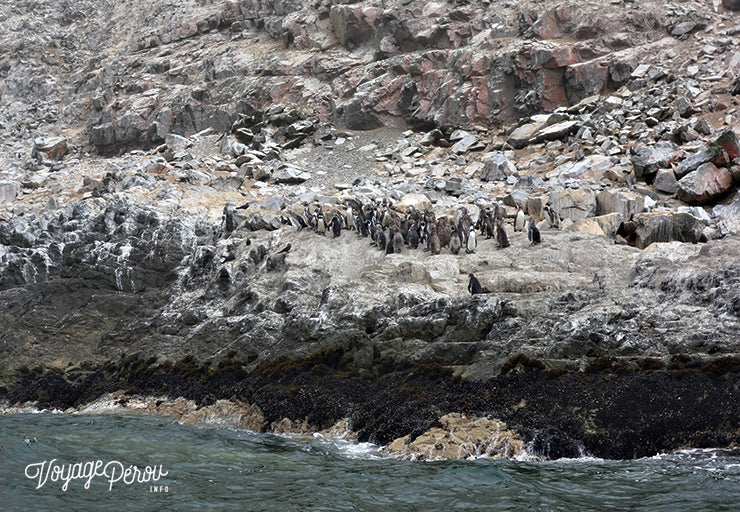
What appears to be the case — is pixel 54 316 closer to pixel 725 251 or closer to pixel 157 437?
pixel 157 437

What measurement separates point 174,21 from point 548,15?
27.8 meters

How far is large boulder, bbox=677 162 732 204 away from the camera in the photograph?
2041 cm

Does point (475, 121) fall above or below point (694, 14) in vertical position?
below

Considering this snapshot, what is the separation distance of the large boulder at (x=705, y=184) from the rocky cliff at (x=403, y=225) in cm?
8

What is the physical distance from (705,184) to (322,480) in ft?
54.8

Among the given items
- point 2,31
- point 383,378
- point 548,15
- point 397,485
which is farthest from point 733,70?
point 2,31

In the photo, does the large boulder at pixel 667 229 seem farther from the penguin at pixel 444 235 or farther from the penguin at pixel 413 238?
the penguin at pixel 413 238

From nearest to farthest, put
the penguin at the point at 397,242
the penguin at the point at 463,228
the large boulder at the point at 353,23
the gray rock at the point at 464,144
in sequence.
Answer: the penguin at the point at 397,242, the penguin at the point at 463,228, the gray rock at the point at 464,144, the large boulder at the point at 353,23

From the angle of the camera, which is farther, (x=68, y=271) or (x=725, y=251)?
(x=68, y=271)

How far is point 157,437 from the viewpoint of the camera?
1205 centimetres

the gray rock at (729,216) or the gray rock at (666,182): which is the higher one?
the gray rock at (666,182)

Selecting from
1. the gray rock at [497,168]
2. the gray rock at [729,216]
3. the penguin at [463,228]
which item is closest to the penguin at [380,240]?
the penguin at [463,228]

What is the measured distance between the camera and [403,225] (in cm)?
1852

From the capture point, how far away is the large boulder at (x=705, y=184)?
803 inches
